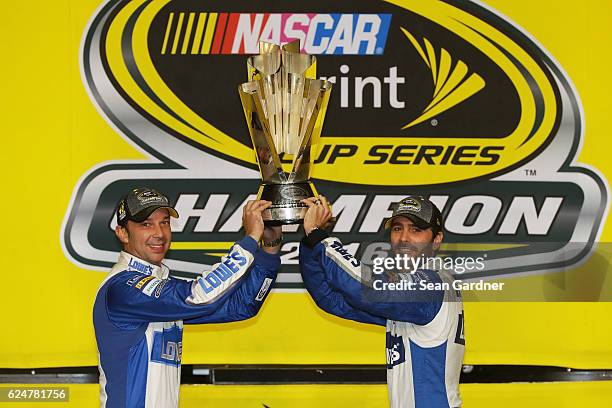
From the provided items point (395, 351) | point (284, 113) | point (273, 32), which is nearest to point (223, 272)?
point (284, 113)

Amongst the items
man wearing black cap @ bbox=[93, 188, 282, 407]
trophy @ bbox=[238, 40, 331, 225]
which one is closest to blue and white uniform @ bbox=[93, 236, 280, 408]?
man wearing black cap @ bbox=[93, 188, 282, 407]

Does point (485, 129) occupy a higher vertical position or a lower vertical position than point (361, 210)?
higher

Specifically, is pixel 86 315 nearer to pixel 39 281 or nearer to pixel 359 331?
pixel 39 281

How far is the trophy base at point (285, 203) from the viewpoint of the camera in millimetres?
3096

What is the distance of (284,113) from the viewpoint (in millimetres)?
3182

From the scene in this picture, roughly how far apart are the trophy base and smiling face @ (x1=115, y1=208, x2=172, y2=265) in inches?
15.5

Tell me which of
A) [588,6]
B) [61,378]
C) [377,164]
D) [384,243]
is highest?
[588,6]

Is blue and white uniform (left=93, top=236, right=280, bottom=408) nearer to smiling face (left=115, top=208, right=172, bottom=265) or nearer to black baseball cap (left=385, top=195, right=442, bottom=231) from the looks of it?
smiling face (left=115, top=208, right=172, bottom=265)

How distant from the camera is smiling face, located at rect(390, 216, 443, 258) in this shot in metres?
3.36

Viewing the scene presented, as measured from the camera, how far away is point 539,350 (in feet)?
13.2

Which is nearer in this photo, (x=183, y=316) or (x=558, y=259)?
(x=183, y=316)

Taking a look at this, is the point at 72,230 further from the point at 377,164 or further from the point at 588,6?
the point at 588,6

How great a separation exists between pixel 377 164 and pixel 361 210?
23cm

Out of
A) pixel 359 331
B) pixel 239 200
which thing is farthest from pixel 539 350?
pixel 239 200
